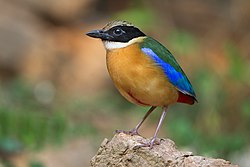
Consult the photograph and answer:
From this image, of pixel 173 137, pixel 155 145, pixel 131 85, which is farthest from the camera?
pixel 173 137

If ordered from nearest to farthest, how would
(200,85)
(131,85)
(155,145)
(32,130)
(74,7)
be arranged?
(155,145) → (131,85) → (32,130) → (200,85) → (74,7)

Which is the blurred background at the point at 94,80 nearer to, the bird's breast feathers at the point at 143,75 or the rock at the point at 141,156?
A: the bird's breast feathers at the point at 143,75

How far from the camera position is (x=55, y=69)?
12969 millimetres

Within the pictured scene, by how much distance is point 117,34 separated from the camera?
17.3 ft

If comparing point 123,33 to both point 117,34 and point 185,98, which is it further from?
point 185,98

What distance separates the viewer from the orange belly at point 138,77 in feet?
16.7

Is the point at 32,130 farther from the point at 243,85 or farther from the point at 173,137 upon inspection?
the point at 243,85

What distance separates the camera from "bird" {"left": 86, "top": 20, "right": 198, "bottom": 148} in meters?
5.10

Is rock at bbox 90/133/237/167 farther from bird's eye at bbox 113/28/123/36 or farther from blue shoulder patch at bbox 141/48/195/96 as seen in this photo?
bird's eye at bbox 113/28/123/36

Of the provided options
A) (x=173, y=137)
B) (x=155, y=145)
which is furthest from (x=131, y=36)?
(x=173, y=137)

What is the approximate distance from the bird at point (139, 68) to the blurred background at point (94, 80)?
5.25 feet

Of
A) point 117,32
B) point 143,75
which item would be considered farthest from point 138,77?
point 117,32

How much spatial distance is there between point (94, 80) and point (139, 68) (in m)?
7.81

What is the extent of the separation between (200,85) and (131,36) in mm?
4665
